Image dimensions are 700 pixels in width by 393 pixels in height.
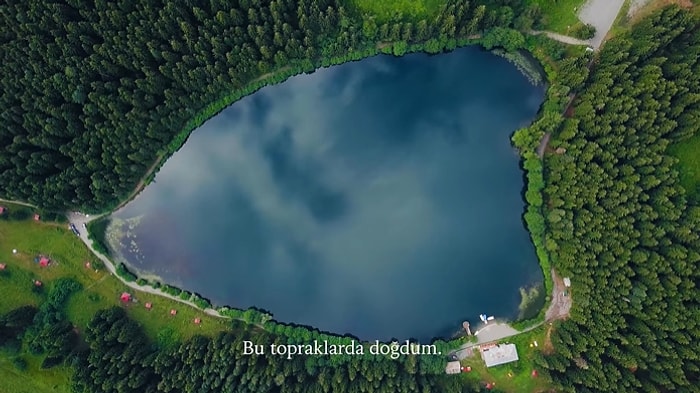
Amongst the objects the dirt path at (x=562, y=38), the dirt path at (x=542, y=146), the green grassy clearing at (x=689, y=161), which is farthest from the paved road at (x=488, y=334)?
the dirt path at (x=562, y=38)

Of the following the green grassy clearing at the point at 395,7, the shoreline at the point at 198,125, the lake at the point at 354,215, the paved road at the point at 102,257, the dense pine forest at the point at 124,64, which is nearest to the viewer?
the dense pine forest at the point at 124,64

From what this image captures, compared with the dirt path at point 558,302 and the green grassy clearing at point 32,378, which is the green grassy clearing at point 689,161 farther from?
the green grassy clearing at point 32,378

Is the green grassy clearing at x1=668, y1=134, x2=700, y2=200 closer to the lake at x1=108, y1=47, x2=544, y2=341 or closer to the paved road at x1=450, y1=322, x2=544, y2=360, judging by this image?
the lake at x1=108, y1=47, x2=544, y2=341

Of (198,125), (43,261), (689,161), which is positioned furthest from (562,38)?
(43,261)

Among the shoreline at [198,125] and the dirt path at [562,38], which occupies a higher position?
the dirt path at [562,38]

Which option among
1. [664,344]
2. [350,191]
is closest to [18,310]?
[350,191]

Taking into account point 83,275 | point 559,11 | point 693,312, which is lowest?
point 693,312

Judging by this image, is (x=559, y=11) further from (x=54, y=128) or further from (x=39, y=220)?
(x=39, y=220)

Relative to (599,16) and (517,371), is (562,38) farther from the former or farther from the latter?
(517,371)
